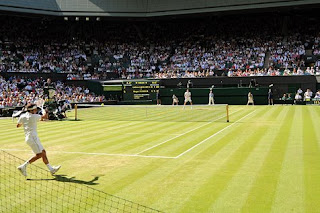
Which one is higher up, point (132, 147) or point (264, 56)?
point (264, 56)

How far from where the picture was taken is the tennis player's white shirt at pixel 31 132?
369 inches

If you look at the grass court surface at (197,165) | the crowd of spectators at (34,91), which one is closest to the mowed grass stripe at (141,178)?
the grass court surface at (197,165)

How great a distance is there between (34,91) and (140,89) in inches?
496

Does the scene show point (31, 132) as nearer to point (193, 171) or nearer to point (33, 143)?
point (33, 143)

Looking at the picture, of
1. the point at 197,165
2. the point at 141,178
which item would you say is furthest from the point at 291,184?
the point at 141,178

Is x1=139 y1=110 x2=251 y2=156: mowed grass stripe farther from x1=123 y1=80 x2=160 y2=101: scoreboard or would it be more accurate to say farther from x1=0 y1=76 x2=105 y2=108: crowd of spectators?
x1=123 y1=80 x2=160 y2=101: scoreboard

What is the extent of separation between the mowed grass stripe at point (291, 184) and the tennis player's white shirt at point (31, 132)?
609cm

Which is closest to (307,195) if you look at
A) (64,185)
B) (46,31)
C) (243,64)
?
(64,185)

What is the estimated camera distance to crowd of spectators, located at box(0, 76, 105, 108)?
37312mm

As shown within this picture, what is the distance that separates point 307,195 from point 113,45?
167 feet

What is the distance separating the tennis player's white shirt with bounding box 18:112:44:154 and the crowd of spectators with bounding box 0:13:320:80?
3483 centimetres

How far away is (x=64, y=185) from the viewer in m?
8.74

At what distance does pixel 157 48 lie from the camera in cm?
5475

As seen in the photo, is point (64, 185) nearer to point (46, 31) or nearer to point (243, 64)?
point (243, 64)
